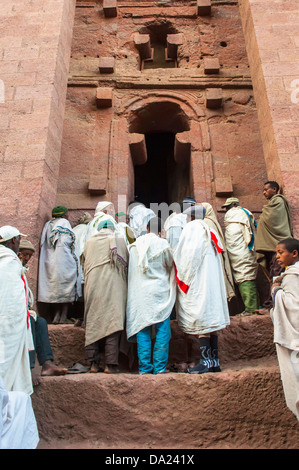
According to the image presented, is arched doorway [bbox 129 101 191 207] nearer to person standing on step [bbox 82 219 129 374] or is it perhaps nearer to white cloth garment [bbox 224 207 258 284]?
white cloth garment [bbox 224 207 258 284]

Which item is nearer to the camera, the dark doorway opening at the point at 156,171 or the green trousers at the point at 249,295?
the green trousers at the point at 249,295

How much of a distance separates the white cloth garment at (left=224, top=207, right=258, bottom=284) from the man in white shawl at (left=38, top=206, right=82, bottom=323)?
6.92 feet

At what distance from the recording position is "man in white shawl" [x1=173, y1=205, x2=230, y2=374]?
3938mm

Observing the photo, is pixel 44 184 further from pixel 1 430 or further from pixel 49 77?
pixel 1 430

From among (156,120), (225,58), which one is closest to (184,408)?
(156,120)

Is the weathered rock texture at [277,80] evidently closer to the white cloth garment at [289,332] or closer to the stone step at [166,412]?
the white cloth garment at [289,332]

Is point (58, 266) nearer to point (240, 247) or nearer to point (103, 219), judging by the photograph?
point (103, 219)

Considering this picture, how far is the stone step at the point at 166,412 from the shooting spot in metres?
3.41

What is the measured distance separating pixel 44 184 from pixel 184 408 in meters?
3.38

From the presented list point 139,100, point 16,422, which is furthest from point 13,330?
point 139,100

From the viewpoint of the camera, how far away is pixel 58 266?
5.31m

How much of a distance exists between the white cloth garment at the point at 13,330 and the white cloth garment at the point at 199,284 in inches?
59.4

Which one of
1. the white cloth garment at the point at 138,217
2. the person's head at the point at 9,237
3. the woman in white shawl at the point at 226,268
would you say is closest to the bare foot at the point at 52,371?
the person's head at the point at 9,237

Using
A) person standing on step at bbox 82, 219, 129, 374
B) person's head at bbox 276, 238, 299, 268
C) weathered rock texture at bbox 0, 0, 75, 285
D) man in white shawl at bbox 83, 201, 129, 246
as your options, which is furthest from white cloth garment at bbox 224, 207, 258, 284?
weathered rock texture at bbox 0, 0, 75, 285
